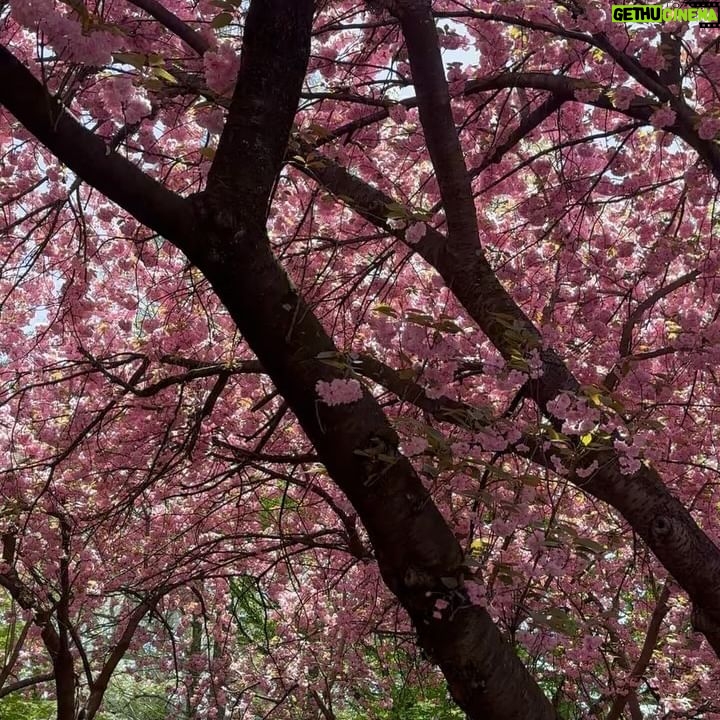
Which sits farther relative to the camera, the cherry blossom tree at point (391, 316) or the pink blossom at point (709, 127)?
the pink blossom at point (709, 127)

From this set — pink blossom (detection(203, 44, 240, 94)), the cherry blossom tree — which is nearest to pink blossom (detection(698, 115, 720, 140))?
the cherry blossom tree

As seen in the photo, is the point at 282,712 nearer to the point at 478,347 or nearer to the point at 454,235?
the point at 478,347

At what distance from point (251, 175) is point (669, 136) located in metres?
3.34

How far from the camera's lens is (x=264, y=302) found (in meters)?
2.14

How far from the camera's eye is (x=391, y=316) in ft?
8.22

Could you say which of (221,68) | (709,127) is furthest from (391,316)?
(709,127)

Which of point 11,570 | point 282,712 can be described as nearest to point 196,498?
point 11,570

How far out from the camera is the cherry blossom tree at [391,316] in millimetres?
2205

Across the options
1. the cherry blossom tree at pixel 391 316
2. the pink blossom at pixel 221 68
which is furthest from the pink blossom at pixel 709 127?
the pink blossom at pixel 221 68

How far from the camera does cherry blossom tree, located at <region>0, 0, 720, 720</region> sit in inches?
86.8

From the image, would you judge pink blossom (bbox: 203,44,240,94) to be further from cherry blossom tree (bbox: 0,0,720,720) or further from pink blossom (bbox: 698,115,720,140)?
pink blossom (bbox: 698,115,720,140)

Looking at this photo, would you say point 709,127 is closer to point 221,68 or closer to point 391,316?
point 391,316

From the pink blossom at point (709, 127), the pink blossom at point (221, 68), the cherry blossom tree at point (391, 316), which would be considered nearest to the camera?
the cherry blossom tree at point (391, 316)

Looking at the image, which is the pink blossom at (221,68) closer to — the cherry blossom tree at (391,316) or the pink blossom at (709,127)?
the cherry blossom tree at (391,316)
